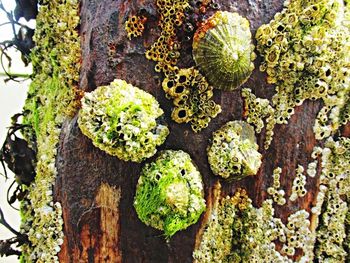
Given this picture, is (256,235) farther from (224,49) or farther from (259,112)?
(224,49)

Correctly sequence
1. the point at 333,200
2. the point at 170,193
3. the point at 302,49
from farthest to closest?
the point at 333,200
the point at 302,49
the point at 170,193

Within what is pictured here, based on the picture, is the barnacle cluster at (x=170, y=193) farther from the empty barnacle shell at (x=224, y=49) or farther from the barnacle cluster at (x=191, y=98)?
the empty barnacle shell at (x=224, y=49)

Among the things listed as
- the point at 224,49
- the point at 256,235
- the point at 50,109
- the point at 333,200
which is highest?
the point at 224,49

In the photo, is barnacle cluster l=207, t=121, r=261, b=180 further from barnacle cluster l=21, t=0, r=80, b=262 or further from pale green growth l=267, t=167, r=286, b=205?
barnacle cluster l=21, t=0, r=80, b=262

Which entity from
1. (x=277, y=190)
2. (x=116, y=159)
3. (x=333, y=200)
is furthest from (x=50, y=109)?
(x=333, y=200)

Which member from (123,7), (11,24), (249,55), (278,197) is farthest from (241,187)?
(11,24)

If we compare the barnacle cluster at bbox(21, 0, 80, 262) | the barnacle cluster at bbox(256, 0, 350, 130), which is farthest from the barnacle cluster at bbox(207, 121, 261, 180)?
the barnacle cluster at bbox(21, 0, 80, 262)
